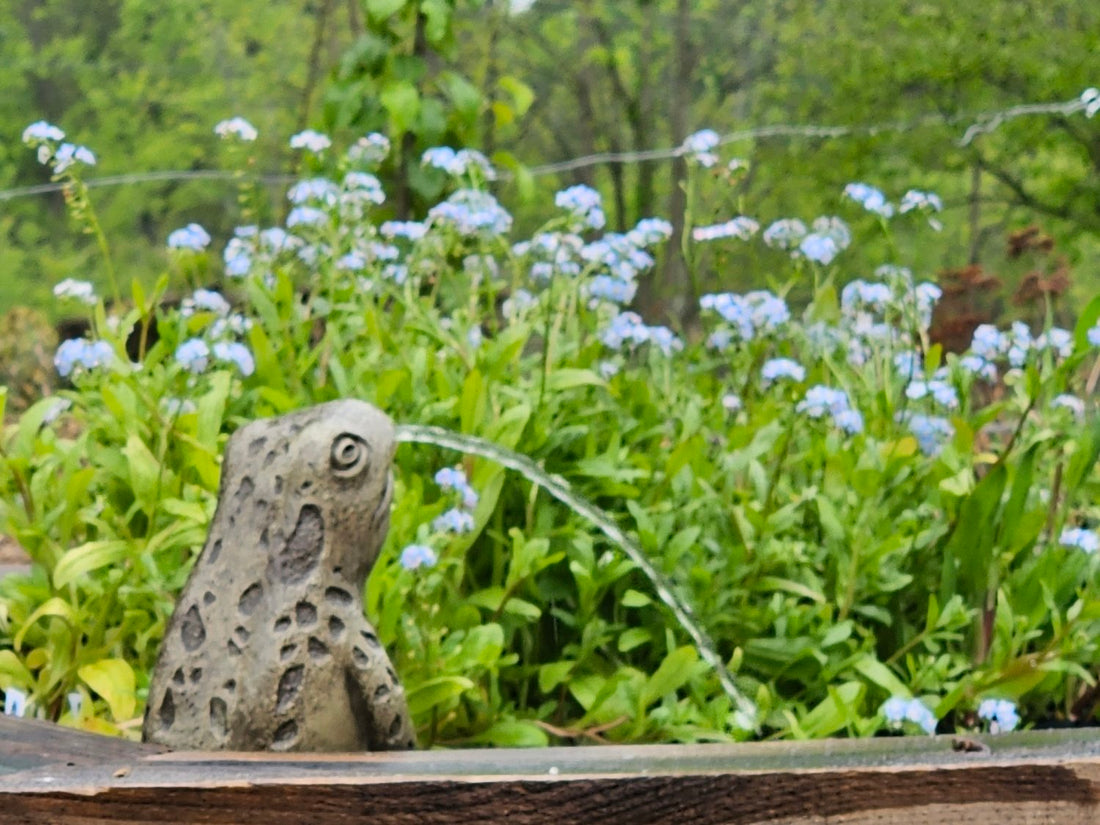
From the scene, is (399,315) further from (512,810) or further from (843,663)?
(512,810)

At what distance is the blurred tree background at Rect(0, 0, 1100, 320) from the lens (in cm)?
699

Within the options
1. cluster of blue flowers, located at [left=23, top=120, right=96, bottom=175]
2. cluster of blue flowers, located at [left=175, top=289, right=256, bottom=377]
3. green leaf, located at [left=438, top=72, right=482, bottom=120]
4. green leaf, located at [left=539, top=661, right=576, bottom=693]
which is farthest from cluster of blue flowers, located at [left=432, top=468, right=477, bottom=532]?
green leaf, located at [left=438, top=72, right=482, bottom=120]

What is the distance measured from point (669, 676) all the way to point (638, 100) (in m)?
6.05

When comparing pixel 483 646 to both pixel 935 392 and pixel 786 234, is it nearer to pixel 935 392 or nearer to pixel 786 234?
pixel 935 392

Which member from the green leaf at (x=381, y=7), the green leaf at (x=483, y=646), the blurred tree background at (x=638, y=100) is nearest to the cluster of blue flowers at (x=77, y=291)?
the green leaf at (x=483, y=646)

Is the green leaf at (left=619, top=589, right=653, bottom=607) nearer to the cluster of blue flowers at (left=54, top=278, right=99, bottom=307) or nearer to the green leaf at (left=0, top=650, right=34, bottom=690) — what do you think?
the green leaf at (left=0, top=650, right=34, bottom=690)

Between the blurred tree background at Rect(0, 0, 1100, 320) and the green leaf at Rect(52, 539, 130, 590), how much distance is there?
4961 mm

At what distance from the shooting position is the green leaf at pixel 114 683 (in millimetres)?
1832

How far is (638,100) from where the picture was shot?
751 cm

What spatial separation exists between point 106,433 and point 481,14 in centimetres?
559

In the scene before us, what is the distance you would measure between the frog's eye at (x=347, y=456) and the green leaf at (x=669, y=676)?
68 centimetres

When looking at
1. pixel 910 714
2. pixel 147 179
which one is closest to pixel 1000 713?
pixel 910 714

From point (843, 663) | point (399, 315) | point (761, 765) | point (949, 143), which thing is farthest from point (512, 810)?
point (949, 143)

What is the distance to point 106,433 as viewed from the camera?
2.34 meters
